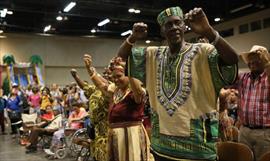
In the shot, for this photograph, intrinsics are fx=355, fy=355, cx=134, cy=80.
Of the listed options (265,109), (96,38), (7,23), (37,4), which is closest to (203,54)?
(265,109)

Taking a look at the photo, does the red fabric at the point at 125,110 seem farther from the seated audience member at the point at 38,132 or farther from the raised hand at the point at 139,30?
the seated audience member at the point at 38,132

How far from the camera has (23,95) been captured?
11008mm

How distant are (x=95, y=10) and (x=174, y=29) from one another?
11722mm

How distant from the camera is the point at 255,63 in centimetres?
291

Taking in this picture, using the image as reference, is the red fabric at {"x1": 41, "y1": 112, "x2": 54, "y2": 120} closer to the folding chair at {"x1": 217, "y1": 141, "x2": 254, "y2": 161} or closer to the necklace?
the necklace

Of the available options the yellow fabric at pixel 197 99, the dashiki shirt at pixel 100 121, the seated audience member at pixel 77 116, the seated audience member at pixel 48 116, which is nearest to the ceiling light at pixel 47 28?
the seated audience member at pixel 48 116

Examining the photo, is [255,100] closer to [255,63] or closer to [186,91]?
[255,63]

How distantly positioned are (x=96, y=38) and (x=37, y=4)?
6.40 m

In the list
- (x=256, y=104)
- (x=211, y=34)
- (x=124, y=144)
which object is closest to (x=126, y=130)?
(x=124, y=144)

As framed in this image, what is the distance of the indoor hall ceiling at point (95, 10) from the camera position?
1207 cm

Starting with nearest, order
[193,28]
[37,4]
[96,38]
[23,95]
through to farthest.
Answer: [193,28] < [23,95] < [37,4] < [96,38]

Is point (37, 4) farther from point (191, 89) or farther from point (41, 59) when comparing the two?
point (191, 89)

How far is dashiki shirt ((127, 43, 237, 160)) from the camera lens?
61.2 inches

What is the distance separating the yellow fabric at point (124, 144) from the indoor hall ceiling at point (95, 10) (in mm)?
9260
